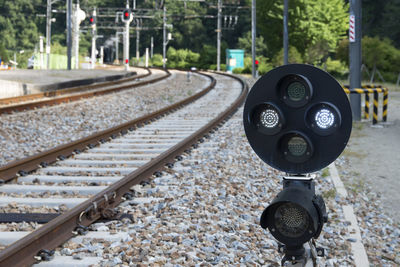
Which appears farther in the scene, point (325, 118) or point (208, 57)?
point (208, 57)

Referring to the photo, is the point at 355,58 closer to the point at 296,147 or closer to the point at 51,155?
the point at 51,155

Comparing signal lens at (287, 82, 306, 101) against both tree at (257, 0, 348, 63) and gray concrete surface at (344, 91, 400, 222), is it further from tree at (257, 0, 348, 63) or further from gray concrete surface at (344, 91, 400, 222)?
tree at (257, 0, 348, 63)

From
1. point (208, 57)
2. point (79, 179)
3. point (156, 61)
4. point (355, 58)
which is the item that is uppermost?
point (208, 57)

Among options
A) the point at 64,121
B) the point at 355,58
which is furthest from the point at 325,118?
the point at 355,58

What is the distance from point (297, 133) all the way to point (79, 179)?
4.77 meters

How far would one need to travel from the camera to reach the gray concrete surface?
7987 mm

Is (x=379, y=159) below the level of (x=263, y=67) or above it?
below

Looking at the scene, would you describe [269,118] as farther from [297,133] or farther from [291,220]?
[291,220]

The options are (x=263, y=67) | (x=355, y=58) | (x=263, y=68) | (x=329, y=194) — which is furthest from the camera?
(x=263, y=67)

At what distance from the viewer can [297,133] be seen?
299cm

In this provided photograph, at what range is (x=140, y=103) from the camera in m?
18.2

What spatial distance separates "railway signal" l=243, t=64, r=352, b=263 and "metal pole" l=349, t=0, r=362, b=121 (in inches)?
495

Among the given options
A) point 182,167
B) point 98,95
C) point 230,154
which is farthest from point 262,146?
point 98,95

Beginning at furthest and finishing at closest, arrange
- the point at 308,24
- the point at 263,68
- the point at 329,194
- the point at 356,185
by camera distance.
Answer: the point at 263,68
the point at 308,24
the point at 356,185
the point at 329,194
